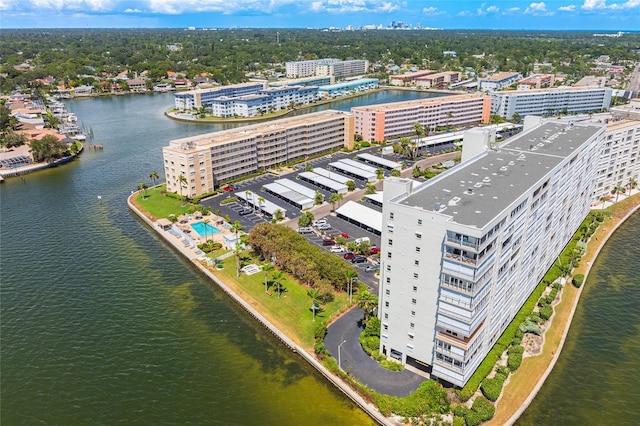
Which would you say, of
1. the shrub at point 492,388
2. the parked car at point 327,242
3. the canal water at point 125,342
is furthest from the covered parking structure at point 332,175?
the shrub at point 492,388

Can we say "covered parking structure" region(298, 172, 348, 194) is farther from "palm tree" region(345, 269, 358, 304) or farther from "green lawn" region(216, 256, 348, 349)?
"palm tree" region(345, 269, 358, 304)

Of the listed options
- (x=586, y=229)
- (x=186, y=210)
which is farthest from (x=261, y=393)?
(x=586, y=229)

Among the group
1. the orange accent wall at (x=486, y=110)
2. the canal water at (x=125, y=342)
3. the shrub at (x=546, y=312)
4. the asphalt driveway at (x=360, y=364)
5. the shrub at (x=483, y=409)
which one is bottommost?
the canal water at (x=125, y=342)

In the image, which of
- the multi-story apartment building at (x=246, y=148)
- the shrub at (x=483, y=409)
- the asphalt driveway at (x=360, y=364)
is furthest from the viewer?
the multi-story apartment building at (x=246, y=148)

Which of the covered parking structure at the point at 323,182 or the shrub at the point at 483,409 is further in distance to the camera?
the covered parking structure at the point at 323,182

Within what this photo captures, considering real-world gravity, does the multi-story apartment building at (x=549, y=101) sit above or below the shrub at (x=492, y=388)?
above

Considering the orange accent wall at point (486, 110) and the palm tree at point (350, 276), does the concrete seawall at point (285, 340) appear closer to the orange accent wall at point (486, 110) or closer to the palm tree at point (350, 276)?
the palm tree at point (350, 276)
